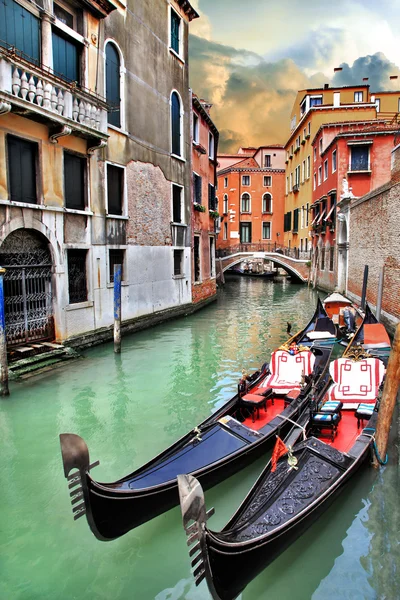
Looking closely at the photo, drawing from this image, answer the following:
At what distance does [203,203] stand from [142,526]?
520 inches

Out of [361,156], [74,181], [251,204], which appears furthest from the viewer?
[251,204]

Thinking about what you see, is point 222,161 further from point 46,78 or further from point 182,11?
point 46,78

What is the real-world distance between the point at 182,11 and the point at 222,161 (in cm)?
2368

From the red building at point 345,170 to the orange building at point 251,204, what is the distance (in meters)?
12.1

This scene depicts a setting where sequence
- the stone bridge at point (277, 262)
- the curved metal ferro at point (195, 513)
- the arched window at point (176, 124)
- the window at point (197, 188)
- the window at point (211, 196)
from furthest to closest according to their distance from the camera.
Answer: the stone bridge at point (277, 262), the window at point (211, 196), the window at point (197, 188), the arched window at point (176, 124), the curved metal ferro at point (195, 513)

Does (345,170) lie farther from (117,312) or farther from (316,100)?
(117,312)

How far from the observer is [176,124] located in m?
12.5

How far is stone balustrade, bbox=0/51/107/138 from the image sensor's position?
626 centimetres

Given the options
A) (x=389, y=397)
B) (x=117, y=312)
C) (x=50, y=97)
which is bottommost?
(x=389, y=397)

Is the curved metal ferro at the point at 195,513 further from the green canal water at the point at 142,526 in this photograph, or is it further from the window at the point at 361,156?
the window at the point at 361,156

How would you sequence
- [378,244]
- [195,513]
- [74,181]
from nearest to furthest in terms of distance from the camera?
[195,513] → [74,181] → [378,244]

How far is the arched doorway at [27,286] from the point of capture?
7266mm

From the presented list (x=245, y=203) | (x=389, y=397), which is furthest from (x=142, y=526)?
(x=245, y=203)

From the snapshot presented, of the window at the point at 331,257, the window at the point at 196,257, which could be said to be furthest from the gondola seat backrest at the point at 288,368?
the window at the point at 331,257
